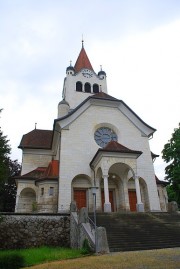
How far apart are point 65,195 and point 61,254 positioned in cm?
935

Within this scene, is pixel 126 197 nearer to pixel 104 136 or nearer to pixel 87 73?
pixel 104 136

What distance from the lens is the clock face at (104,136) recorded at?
2473 cm

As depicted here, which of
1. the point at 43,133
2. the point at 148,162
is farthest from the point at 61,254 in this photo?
the point at 43,133

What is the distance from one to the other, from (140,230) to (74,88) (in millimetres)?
26001

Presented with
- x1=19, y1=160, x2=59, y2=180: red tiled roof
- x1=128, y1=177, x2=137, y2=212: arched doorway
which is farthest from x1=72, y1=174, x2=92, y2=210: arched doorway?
x1=128, y1=177, x2=137, y2=212: arched doorway

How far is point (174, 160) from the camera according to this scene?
24734 millimetres

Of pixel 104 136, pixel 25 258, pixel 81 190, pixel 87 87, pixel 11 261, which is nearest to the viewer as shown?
pixel 11 261

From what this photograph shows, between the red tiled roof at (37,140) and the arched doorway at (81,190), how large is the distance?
8.34m

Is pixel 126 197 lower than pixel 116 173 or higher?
lower

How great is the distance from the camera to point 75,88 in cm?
3719

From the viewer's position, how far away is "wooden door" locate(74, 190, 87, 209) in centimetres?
2202

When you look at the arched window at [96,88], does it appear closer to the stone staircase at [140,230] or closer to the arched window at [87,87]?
the arched window at [87,87]

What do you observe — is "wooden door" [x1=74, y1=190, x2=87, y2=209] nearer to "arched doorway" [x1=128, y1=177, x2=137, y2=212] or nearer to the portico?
the portico

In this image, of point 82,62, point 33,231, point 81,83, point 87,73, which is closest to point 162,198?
point 33,231
